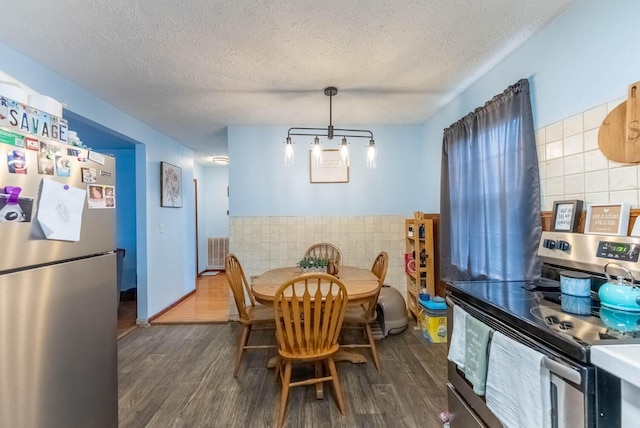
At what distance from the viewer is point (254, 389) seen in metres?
2.10

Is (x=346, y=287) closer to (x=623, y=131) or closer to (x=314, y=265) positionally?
(x=314, y=265)

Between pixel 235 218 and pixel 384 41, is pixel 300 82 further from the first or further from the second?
pixel 235 218

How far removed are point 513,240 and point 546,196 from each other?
1.08 ft

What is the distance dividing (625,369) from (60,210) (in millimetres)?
1823

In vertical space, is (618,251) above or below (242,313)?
above

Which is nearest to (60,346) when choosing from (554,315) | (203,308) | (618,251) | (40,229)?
(40,229)

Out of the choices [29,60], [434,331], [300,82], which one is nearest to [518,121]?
[300,82]

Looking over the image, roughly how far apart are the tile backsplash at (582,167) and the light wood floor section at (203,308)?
339 cm

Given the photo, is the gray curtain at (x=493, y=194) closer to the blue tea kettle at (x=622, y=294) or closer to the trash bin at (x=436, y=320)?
the trash bin at (x=436, y=320)

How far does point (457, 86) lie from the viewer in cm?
251

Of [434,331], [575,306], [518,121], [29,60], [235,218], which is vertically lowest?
[434,331]

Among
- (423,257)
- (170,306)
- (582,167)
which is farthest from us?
(170,306)

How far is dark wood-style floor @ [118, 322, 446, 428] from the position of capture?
179 cm

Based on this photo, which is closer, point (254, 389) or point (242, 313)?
point (254, 389)
